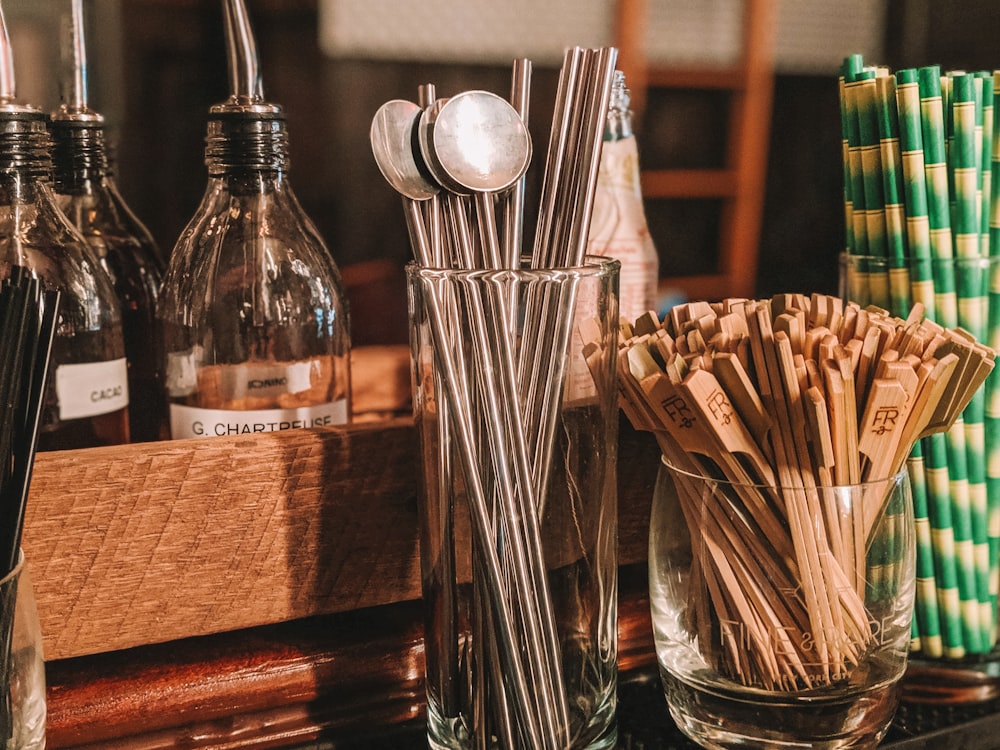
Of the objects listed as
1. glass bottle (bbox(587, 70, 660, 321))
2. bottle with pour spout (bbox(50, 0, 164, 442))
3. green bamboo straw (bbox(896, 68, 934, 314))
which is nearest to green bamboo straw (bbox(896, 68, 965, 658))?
green bamboo straw (bbox(896, 68, 934, 314))

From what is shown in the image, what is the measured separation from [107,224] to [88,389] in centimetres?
14

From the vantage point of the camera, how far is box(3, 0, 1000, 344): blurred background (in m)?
1.08

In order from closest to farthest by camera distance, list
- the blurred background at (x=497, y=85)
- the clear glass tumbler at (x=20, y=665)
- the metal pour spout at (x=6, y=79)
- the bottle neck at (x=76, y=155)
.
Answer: the clear glass tumbler at (x=20, y=665) → the metal pour spout at (x=6, y=79) → the bottle neck at (x=76, y=155) → the blurred background at (x=497, y=85)

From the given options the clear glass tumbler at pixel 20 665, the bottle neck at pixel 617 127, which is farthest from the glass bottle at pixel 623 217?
the clear glass tumbler at pixel 20 665

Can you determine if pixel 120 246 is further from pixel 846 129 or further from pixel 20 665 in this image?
pixel 846 129

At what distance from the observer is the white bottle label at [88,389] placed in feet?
1.67

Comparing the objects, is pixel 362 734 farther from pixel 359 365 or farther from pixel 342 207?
pixel 342 207

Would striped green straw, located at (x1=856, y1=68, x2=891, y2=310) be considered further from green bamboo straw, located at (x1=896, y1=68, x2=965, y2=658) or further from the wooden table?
the wooden table

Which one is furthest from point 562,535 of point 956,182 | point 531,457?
point 956,182

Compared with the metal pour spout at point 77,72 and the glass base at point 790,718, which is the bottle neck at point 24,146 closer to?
the metal pour spout at point 77,72

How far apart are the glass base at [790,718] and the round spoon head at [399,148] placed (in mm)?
250

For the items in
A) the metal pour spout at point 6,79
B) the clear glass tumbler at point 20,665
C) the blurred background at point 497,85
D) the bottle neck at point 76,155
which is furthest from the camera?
the blurred background at point 497,85

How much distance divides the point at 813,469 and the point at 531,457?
12 cm

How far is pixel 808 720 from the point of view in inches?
16.1
